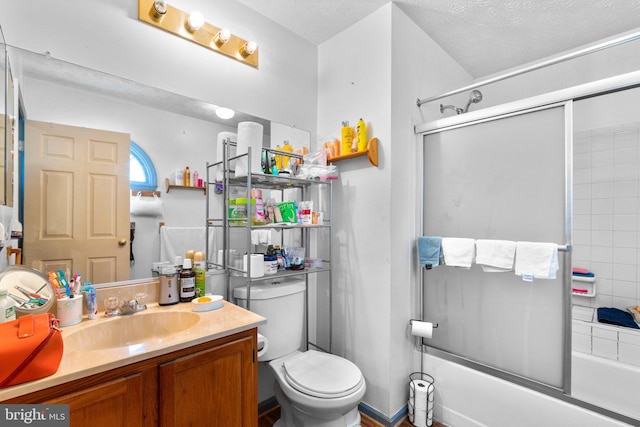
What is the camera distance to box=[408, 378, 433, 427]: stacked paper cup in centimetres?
166

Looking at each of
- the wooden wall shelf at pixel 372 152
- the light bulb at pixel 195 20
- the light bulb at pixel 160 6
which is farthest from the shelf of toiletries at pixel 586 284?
the light bulb at pixel 160 6

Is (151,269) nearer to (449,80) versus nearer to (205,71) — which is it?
(205,71)

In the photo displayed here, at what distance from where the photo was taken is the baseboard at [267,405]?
173 centimetres

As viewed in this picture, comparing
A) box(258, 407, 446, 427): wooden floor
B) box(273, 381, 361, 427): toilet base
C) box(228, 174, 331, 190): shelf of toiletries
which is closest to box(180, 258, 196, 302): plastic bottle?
box(228, 174, 331, 190): shelf of toiletries

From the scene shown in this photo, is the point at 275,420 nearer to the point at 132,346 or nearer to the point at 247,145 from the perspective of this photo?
the point at 132,346

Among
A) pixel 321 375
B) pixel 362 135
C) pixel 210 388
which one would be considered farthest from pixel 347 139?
pixel 210 388

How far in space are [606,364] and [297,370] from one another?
207cm

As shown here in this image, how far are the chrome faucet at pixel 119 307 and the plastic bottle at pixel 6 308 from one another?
320 millimetres

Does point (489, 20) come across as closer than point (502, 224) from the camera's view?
No

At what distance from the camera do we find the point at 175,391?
0.94m

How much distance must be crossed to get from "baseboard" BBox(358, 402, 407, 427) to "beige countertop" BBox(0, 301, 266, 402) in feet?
3.53

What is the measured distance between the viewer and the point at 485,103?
254cm

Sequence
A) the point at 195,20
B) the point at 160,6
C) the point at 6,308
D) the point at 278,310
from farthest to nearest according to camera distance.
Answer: the point at 278,310 < the point at 195,20 < the point at 160,6 < the point at 6,308

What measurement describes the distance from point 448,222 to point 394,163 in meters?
0.51
